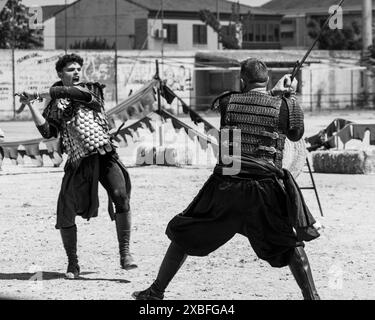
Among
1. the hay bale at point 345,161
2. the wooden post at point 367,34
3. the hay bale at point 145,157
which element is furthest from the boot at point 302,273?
the wooden post at point 367,34

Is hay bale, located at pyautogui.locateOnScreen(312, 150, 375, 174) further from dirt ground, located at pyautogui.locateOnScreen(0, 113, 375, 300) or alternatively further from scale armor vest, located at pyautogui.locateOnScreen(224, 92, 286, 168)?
scale armor vest, located at pyautogui.locateOnScreen(224, 92, 286, 168)

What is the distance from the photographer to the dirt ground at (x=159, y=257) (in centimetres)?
699

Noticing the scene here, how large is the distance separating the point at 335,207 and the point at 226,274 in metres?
3.97

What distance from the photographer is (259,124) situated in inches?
243

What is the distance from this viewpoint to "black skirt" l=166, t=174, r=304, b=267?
605 cm

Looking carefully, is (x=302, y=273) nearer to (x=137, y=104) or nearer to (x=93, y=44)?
(x=137, y=104)

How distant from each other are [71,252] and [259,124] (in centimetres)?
207

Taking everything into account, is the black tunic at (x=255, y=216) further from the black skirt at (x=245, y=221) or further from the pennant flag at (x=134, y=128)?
the pennant flag at (x=134, y=128)

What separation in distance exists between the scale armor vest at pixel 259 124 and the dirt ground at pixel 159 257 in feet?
3.53

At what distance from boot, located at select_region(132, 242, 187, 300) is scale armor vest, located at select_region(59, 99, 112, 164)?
4.83 feet

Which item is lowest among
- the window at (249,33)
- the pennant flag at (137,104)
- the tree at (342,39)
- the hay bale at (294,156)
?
the hay bale at (294,156)

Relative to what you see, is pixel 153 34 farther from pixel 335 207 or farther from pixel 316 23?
pixel 335 207

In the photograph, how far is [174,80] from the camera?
151 feet

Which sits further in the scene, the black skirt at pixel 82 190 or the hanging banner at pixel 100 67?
the hanging banner at pixel 100 67
